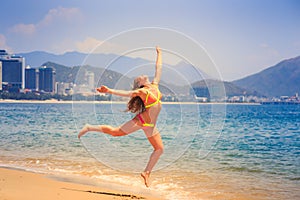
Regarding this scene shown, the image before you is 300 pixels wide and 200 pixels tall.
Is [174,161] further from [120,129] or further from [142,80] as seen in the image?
[142,80]

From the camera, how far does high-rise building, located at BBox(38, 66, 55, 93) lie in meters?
107

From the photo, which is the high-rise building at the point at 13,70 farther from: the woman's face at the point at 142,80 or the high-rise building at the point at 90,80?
the woman's face at the point at 142,80

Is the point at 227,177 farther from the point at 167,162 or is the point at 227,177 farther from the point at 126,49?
the point at 126,49

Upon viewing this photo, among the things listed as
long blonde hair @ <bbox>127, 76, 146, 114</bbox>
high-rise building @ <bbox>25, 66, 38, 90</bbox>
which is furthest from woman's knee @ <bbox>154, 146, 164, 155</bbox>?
high-rise building @ <bbox>25, 66, 38, 90</bbox>

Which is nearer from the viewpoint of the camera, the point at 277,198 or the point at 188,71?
the point at 188,71

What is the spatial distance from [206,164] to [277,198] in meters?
5.38

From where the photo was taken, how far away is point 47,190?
9031 mm

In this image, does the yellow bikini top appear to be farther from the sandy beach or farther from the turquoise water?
the sandy beach

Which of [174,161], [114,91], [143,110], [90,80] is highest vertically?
[90,80]

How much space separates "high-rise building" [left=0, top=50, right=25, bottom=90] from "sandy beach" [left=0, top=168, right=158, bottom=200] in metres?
131

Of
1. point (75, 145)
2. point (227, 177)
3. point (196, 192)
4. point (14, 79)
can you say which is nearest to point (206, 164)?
point (227, 177)

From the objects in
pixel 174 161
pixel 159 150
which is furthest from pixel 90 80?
pixel 174 161

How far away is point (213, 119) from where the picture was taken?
29.3ft

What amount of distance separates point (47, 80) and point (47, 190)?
351 ft
